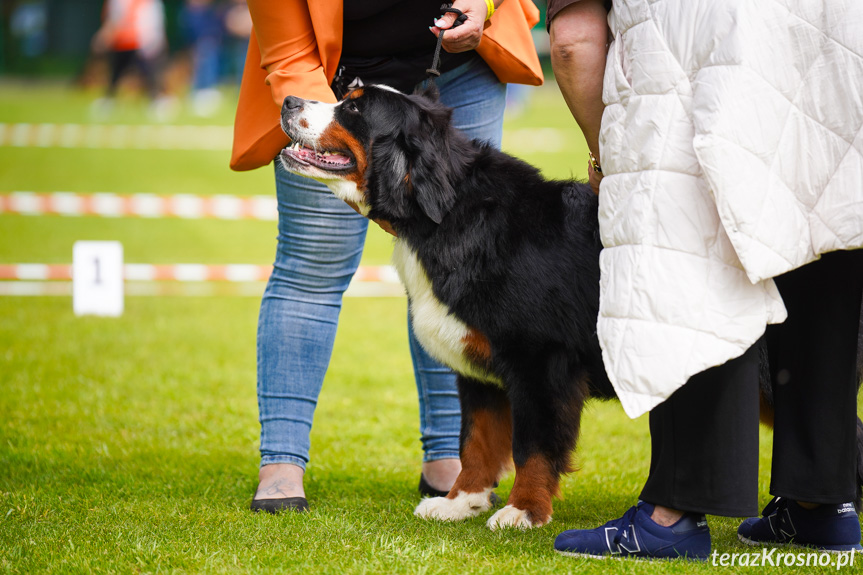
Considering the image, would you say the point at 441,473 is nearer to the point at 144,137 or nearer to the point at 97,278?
the point at 97,278

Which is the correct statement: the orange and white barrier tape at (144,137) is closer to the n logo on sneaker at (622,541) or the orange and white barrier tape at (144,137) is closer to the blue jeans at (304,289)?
the blue jeans at (304,289)

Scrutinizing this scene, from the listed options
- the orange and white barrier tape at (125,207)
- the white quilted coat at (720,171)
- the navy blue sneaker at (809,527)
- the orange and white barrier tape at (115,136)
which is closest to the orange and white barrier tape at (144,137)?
the orange and white barrier tape at (115,136)

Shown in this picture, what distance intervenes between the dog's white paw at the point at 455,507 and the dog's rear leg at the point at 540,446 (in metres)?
0.19

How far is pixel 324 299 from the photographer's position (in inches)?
125

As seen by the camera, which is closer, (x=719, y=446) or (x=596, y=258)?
(x=719, y=446)

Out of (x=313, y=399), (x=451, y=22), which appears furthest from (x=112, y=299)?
(x=451, y=22)

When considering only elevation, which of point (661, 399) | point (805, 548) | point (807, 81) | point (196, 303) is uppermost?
point (807, 81)

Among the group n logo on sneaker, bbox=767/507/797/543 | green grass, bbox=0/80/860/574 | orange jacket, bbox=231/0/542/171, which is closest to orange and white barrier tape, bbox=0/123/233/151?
green grass, bbox=0/80/860/574

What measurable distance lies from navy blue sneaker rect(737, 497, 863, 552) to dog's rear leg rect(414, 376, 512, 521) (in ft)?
2.68

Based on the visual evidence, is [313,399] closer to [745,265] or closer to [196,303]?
[745,265]

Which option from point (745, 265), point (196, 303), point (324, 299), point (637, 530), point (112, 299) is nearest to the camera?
point (745, 265)

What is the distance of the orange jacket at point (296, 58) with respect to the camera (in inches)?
112

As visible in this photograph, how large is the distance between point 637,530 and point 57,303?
230 inches

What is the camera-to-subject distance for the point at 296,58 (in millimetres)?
2885
